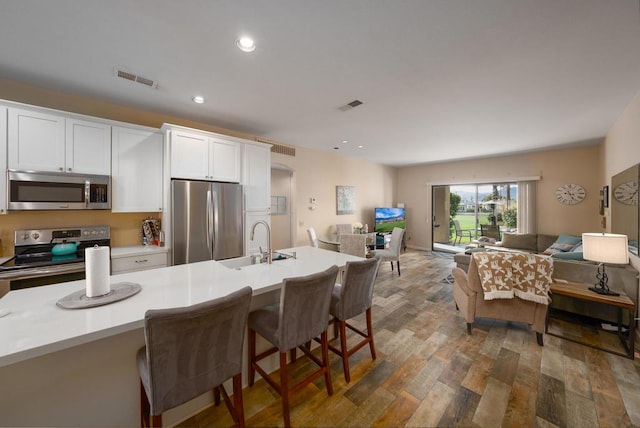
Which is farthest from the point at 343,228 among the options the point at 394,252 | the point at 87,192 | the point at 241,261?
the point at 87,192

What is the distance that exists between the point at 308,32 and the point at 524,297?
10.5ft

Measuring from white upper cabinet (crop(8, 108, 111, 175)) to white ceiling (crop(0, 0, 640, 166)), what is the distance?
42cm

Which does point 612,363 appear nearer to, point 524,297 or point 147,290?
point 524,297

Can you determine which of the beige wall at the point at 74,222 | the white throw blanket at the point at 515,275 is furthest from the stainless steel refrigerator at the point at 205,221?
the white throw blanket at the point at 515,275

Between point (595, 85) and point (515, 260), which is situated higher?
point (595, 85)

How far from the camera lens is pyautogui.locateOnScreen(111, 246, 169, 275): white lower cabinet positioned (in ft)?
8.83

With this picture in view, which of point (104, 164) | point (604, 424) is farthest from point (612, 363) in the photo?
point (104, 164)

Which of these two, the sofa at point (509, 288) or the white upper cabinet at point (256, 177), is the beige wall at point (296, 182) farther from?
the sofa at point (509, 288)

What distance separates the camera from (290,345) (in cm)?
159

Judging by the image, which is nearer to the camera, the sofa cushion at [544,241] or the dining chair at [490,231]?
the sofa cushion at [544,241]

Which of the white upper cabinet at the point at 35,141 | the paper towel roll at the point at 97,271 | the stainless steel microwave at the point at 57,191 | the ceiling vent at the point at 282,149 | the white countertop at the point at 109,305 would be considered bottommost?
the white countertop at the point at 109,305

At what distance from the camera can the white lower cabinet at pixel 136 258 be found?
2.69 m

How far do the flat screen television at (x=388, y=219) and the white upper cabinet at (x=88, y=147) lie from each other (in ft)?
19.8

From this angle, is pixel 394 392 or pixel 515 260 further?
pixel 515 260
